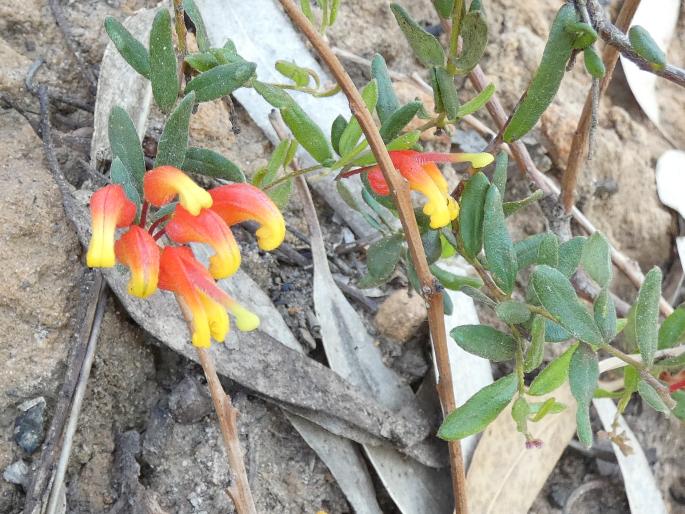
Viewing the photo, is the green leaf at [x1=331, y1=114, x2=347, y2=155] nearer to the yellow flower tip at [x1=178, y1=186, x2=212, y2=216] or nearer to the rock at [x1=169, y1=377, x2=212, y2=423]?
the yellow flower tip at [x1=178, y1=186, x2=212, y2=216]

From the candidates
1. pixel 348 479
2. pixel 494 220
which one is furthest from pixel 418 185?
pixel 348 479

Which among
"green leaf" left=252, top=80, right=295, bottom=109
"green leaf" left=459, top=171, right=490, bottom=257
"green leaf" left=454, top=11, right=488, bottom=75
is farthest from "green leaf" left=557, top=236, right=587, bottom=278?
"green leaf" left=252, top=80, right=295, bottom=109

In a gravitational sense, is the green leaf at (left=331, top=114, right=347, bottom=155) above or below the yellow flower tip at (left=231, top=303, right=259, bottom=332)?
above

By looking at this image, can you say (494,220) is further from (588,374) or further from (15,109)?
(15,109)

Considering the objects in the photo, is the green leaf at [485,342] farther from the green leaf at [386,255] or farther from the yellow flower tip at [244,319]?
the yellow flower tip at [244,319]

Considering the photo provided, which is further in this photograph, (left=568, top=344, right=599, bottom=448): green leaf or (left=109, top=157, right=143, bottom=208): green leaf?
(left=568, top=344, right=599, bottom=448): green leaf

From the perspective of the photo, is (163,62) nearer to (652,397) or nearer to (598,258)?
(598,258)

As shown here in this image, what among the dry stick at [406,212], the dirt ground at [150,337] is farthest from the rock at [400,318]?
the dry stick at [406,212]
